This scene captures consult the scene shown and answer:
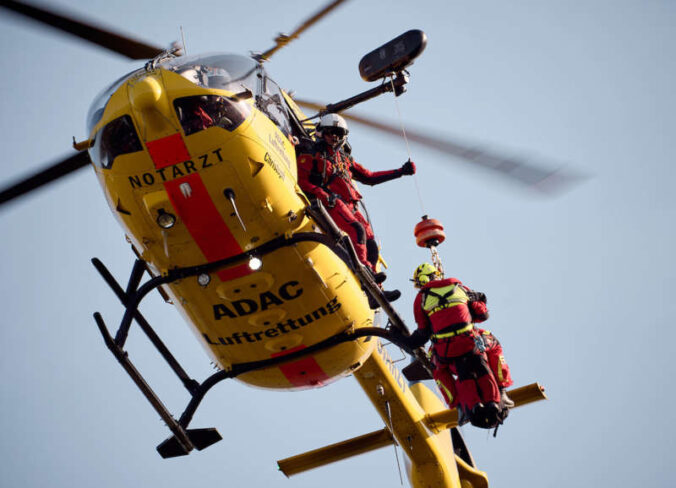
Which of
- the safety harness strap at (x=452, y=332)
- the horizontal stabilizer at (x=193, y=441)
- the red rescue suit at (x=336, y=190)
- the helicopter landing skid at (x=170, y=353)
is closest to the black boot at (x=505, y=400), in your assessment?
the safety harness strap at (x=452, y=332)

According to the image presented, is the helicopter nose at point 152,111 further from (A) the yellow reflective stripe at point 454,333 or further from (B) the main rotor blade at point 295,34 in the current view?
(A) the yellow reflective stripe at point 454,333

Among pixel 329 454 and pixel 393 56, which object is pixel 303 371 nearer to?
pixel 329 454

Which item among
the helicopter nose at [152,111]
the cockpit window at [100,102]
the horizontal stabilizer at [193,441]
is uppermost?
the cockpit window at [100,102]

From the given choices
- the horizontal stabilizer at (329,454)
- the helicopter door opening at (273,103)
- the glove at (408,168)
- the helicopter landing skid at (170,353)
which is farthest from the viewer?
the horizontal stabilizer at (329,454)

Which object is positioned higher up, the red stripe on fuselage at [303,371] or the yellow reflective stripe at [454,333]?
the red stripe on fuselage at [303,371]

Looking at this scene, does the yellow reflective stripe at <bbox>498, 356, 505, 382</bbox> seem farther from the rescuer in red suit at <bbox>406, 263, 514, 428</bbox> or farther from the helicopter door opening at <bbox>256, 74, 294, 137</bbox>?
the helicopter door opening at <bbox>256, 74, 294, 137</bbox>

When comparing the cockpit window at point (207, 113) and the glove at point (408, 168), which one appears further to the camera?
the glove at point (408, 168)

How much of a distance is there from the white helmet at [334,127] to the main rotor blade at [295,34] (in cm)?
104

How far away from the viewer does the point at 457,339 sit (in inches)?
301

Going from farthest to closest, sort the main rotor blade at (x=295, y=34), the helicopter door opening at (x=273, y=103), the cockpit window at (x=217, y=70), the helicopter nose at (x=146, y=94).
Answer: the main rotor blade at (x=295, y=34)
the helicopter door opening at (x=273, y=103)
the cockpit window at (x=217, y=70)
the helicopter nose at (x=146, y=94)

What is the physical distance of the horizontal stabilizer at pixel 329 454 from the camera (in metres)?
9.70

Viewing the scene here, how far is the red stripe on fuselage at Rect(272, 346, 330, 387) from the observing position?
7.27m

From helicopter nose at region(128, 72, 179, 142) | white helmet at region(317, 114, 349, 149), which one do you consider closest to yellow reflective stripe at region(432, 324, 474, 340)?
white helmet at region(317, 114, 349, 149)

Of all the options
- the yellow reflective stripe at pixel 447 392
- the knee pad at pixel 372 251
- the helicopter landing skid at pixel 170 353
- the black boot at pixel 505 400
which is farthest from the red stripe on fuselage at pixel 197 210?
the black boot at pixel 505 400
